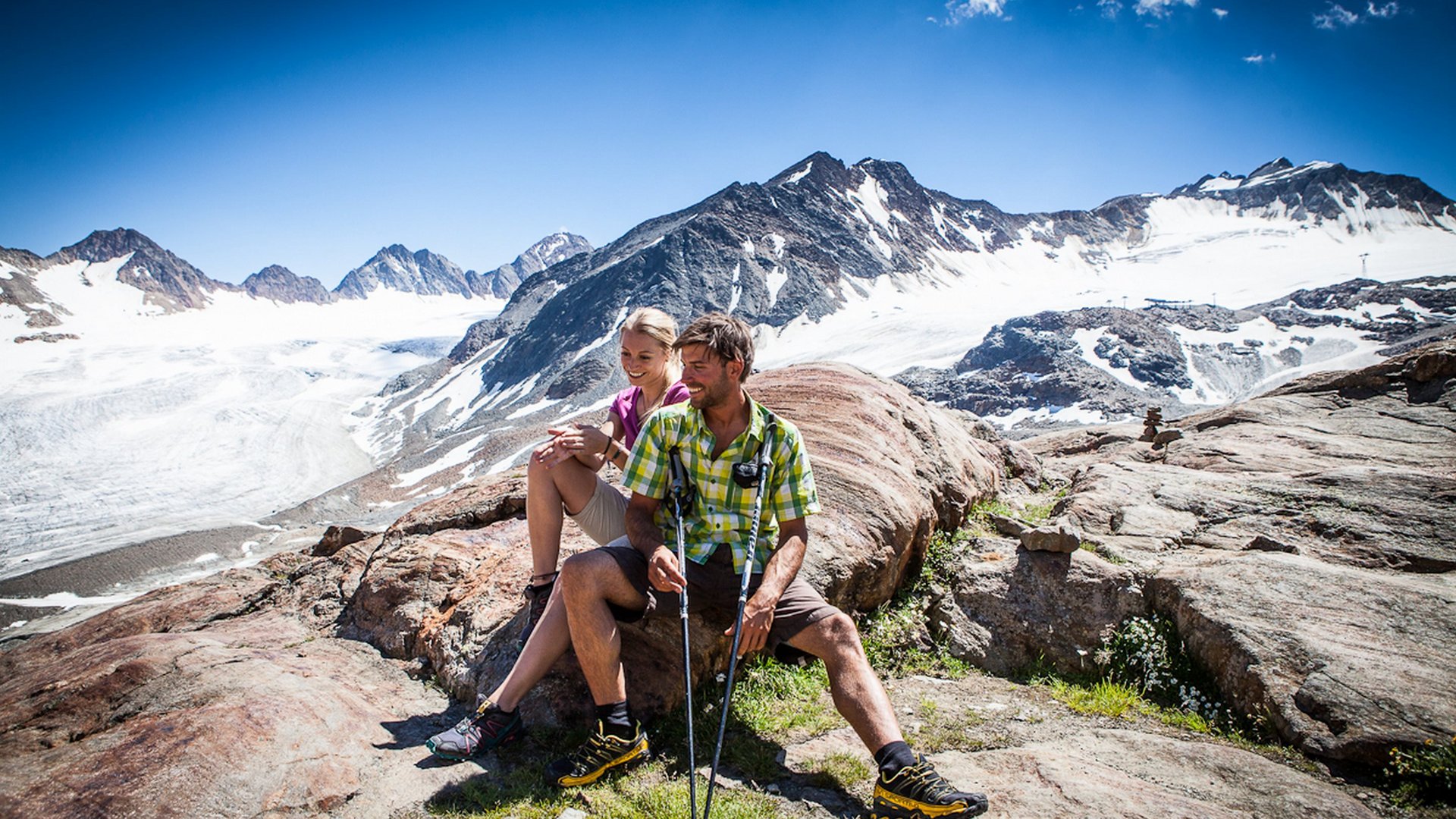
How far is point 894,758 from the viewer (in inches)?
141

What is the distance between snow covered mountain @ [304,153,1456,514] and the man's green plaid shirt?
64305 mm

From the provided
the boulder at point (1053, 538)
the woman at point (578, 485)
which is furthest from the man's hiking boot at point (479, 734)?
the boulder at point (1053, 538)

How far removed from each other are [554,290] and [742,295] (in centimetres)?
7408

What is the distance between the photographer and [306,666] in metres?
5.47

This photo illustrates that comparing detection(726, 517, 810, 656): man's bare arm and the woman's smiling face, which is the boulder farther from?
the woman's smiling face

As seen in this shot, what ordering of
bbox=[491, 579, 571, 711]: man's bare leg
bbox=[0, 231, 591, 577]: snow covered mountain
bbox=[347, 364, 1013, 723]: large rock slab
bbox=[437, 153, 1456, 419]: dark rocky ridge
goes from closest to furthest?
bbox=[491, 579, 571, 711]: man's bare leg, bbox=[347, 364, 1013, 723]: large rock slab, bbox=[0, 231, 591, 577]: snow covered mountain, bbox=[437, 153, 1456, 419]: dark rocky ridge

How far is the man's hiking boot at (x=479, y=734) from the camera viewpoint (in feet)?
13.3

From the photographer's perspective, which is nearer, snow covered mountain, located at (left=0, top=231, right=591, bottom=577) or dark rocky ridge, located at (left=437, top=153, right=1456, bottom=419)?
snow covered mountain, located at (left=0, top=231, right=591, bottom=577)

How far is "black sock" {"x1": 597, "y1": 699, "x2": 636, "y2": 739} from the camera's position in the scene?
3.95 m

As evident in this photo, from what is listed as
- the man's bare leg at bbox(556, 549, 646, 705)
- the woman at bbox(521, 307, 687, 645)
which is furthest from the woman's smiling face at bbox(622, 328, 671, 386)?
the man's bare leg at bbox(556, 549, 646, 705)

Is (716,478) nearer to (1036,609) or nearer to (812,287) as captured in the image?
(1036,609)

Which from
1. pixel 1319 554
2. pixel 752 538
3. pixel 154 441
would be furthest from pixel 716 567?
pixel 154 441

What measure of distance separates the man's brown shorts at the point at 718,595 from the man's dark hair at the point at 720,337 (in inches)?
49.6

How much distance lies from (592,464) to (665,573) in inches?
48.7
